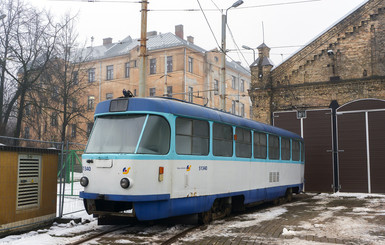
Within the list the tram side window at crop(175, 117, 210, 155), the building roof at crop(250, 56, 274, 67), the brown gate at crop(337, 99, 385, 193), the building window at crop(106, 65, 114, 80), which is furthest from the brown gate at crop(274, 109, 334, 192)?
the building window at crop(106, 65, 114, 80)

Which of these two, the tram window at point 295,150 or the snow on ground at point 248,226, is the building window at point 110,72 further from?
the snow on ground at point 248,226

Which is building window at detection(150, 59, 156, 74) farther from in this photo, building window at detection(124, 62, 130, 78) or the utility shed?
the utility shed

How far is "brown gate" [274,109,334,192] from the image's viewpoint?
20406 mm

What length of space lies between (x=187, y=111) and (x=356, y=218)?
5.49 metres

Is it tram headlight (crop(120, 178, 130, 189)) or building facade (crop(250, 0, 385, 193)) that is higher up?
building facade (crop(250, 0, 385, 193))

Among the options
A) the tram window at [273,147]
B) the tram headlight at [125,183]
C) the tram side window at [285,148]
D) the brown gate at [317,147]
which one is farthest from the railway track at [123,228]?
the brown gate at [317,147]

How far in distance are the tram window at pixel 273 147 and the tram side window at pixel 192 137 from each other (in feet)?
15.1

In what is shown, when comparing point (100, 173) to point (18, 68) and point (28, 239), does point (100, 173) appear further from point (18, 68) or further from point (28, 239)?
point (18, 68)

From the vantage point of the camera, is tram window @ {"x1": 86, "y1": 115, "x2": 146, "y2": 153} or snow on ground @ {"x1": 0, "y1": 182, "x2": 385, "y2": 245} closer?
snow on ground @ {"x1": 0, "y1": 182, "x2": 385, "y2": 245}

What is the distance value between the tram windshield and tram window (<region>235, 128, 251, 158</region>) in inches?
129

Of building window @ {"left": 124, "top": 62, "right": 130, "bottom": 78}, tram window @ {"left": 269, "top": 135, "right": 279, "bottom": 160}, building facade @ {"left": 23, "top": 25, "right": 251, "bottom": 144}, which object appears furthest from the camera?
building window @ {"left": 124, "top": 62, "right": 130, "bottom": 78}

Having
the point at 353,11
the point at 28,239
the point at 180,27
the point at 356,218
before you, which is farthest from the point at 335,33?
the point at 180,27

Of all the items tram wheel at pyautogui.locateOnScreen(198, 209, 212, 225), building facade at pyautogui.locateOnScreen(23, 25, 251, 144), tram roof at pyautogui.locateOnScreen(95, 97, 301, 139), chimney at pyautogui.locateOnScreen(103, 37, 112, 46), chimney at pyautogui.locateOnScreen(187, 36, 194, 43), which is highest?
chimney at pyautogui.locateOnScreen(103, 37, 112, 46)

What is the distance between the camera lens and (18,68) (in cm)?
2420
